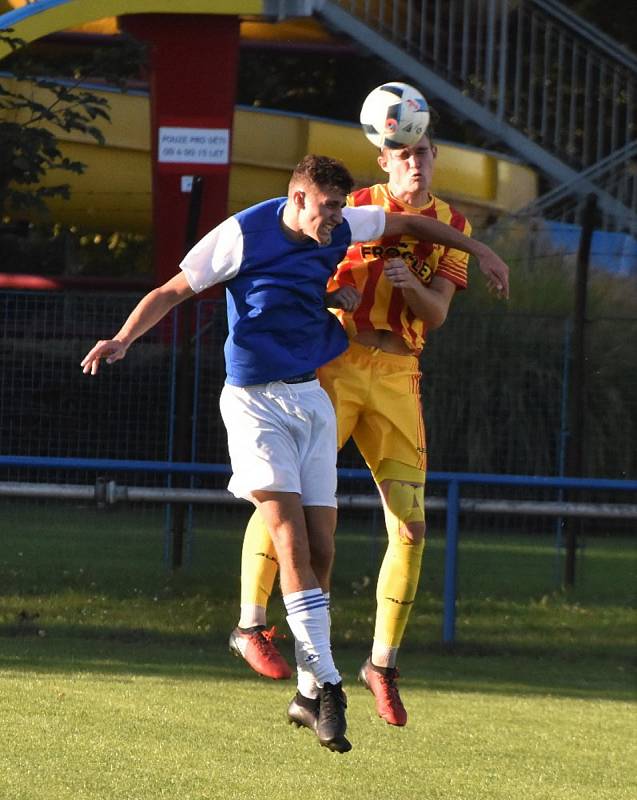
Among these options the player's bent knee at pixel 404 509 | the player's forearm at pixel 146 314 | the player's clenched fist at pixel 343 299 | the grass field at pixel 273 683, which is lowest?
the grass field at pixel 273 683

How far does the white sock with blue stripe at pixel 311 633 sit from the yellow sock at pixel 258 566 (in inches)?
18.4

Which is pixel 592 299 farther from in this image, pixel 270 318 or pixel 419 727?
pixel 270 318

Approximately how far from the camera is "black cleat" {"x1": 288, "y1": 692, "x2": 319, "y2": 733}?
634cm

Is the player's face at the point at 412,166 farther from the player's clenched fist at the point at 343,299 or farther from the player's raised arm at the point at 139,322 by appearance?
the player's raised arm at the point at 139,322

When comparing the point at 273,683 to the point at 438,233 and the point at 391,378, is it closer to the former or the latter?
the point at 391,378

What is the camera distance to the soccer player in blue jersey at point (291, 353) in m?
6.34

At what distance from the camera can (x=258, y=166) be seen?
18531 mm

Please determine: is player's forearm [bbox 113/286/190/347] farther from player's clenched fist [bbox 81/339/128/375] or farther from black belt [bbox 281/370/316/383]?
black belt [bbox 281/370/316/383]

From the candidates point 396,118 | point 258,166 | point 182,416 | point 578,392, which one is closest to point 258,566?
point 396,118

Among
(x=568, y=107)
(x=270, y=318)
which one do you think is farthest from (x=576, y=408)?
(x=568, y=107)

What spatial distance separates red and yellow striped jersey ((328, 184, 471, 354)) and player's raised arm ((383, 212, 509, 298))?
9.8 inches

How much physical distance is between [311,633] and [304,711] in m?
0.29

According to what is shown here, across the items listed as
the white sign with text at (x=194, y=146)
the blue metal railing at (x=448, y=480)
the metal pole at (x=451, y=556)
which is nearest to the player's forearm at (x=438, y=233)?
the blue metal railing at (x=448, y=480)

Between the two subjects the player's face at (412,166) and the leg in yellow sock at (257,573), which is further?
the player's face at (412,166)
